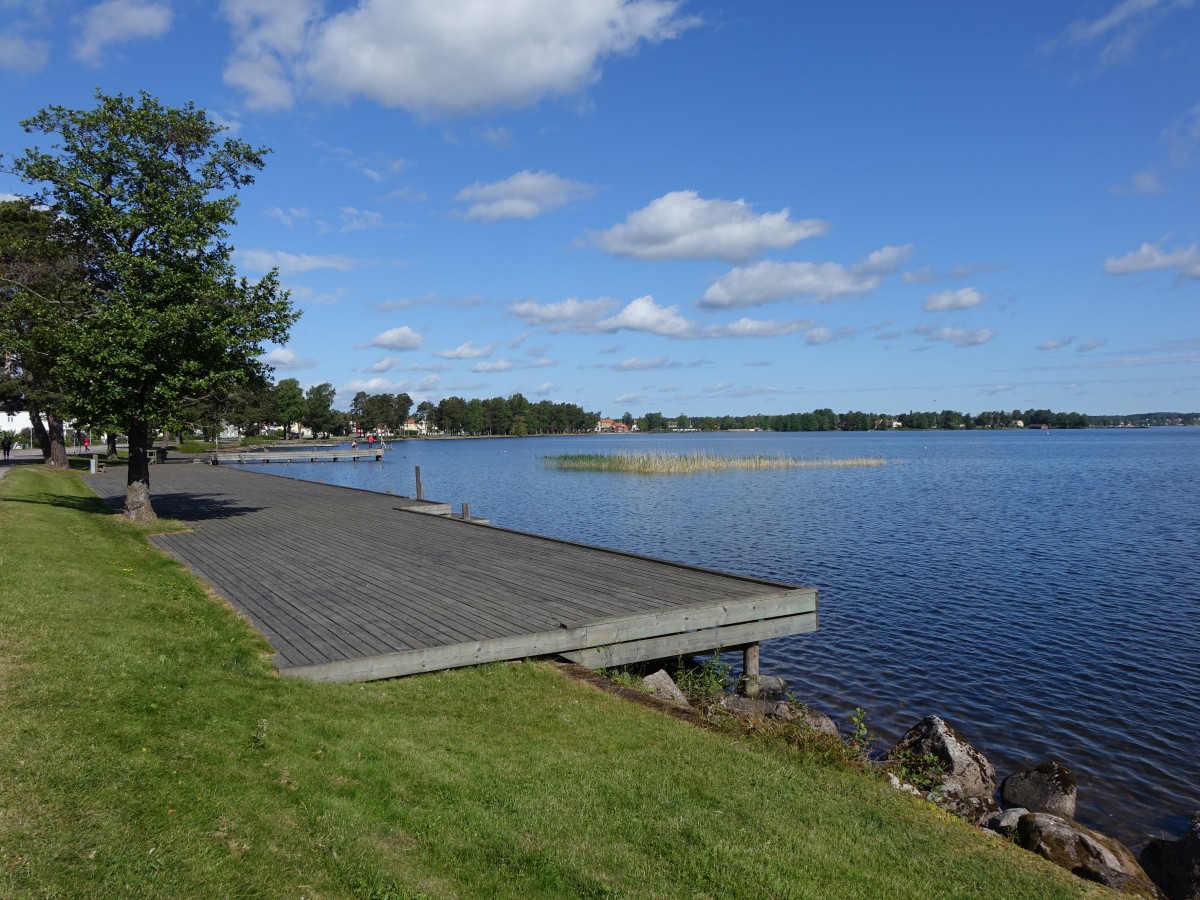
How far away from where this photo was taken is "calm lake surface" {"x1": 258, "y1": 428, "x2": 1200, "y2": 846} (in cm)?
1161

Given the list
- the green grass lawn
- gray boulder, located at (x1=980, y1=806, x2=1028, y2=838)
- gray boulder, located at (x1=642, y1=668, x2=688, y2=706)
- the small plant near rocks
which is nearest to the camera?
the green grass lawn

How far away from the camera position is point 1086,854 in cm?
765

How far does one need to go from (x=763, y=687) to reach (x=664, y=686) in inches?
114

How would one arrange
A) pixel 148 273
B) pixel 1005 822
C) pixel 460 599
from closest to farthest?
pixel 1005 822, pixel 460 599, pixel 148 273

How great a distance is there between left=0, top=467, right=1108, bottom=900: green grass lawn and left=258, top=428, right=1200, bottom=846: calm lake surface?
202 inches

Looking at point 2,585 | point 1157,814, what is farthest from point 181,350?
point 1157,814

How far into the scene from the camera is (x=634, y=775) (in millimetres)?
7004

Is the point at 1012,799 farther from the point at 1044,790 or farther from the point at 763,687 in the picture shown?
the point at 763,687

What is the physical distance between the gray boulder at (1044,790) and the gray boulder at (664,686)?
4323 millimetres

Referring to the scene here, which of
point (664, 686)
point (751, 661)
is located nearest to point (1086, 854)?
point (664, 686)

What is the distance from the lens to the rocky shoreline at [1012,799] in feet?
25.2

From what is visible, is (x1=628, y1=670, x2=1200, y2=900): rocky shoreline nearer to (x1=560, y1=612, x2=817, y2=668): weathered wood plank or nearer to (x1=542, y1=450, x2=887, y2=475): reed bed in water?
(x1=560, y1=612, x2=817, y2=668): weathered wood plank

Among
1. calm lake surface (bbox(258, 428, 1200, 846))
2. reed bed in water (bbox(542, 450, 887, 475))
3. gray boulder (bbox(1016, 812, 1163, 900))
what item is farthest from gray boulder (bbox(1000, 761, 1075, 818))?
reed bed in water (bbox(542, 450, 887, 475))

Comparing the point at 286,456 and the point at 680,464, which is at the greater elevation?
the point at 286,456
